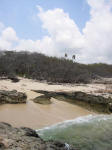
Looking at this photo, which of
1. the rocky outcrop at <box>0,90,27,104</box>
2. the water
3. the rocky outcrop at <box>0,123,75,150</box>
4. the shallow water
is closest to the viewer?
the rocky outcrop at <box>0,123,75,150</box>

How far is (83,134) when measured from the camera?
6.41 meters

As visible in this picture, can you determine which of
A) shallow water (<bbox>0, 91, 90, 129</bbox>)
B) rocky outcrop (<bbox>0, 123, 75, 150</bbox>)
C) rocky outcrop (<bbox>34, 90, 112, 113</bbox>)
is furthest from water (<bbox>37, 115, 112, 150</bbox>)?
rocky outcrop (<bbox>34, 90, 112, 113</bbox>)

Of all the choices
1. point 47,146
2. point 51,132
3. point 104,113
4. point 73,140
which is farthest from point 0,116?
point 104,113

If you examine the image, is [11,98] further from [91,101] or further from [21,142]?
[21,142]

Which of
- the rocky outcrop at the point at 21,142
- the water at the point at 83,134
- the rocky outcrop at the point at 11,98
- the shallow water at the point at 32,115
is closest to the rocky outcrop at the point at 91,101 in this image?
the shallow water at the point at 32,115

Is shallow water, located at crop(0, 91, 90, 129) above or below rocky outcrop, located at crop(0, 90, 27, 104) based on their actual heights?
below

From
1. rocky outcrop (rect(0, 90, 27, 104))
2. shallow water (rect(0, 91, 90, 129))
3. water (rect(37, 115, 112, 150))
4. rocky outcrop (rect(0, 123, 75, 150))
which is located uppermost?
rocky outcrop (rect(0, 90, 27, 104))

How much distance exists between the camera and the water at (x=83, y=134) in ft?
18.3

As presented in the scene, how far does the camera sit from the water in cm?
558

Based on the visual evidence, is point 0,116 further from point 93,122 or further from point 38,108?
point 93,122

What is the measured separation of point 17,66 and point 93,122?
104ft

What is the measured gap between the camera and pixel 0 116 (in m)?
6.90

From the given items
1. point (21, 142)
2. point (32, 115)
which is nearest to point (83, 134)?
point (32, 115)

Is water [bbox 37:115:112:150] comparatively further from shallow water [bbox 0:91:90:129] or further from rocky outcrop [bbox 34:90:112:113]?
rocky outcrop [bbox 34:90:112:113]
